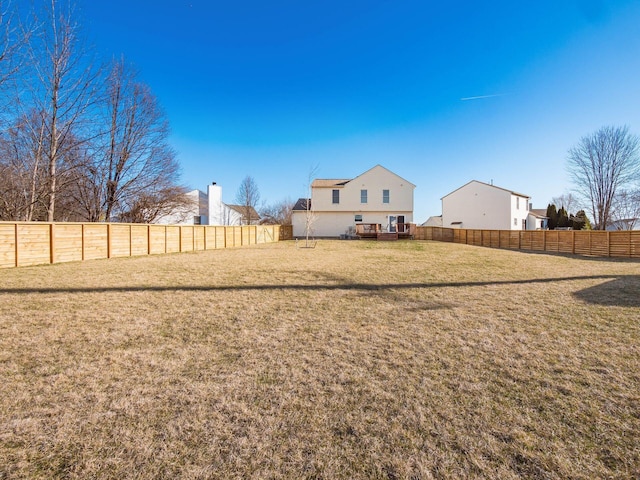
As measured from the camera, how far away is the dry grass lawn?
192 cm

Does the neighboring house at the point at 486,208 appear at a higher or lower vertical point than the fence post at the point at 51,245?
higher

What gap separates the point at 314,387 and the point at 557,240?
23845 mm

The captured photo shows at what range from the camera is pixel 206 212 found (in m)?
33.0

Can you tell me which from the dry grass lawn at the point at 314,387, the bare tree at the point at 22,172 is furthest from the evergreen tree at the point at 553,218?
the bare tree at the point at 22,172

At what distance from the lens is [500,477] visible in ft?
5.83

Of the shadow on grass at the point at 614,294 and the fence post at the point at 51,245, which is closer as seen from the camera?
the shadow on grass at the point at 614,294

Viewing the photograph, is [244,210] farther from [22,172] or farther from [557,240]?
[557,240]

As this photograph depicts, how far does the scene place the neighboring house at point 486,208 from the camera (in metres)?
30.1

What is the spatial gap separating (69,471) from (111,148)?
22.8 meters

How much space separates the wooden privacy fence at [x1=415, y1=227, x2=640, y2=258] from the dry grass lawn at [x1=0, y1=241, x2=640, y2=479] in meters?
15.7

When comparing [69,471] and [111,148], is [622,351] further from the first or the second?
[111,148]

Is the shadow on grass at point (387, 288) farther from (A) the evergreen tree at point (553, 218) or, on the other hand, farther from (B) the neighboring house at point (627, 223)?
(A) the evergreen tree at point (553, 218)

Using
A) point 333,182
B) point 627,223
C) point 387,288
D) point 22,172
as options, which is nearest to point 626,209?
point 627,223

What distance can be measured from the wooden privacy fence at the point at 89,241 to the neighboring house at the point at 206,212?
34.0 ft
